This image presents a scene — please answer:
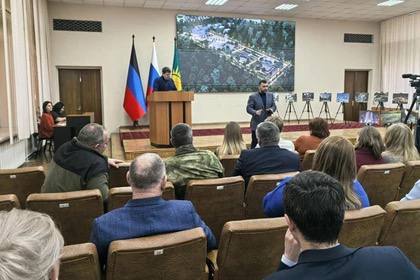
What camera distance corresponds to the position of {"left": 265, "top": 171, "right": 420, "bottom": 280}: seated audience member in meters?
1.06

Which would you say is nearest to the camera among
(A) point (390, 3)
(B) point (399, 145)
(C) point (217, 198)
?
(C) point (217, 198)

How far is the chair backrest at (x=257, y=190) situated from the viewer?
2.57 metres

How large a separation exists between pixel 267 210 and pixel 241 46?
9954 mm

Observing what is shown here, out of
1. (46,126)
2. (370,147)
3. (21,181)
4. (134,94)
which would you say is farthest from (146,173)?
(134,94)

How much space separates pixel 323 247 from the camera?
1132mm

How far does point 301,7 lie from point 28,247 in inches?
440

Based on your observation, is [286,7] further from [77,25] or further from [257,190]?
[257,190]

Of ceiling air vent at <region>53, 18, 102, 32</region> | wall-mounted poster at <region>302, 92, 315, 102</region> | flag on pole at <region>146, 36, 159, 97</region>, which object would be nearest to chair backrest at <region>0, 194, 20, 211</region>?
flag on pole at <region>146, 36, 159, 97</region>

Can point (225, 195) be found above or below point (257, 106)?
below

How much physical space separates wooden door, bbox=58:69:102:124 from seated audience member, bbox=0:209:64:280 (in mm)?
10317

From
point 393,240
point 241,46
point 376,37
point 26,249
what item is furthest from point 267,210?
point 376,37

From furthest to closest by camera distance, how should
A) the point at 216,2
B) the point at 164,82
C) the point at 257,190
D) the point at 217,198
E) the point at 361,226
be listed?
1. the point at 216,2
2. the point at 164,82
3. the point at 257,190
4. the point at 217,198
5. the point at 361,226

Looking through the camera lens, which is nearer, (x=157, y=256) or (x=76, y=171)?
(x=157, y=256)

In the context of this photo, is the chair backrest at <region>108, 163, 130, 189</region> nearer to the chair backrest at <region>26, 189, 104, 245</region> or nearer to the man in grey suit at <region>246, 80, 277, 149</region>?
the chair backrest at <region>26, 189, 104, 245</region>
